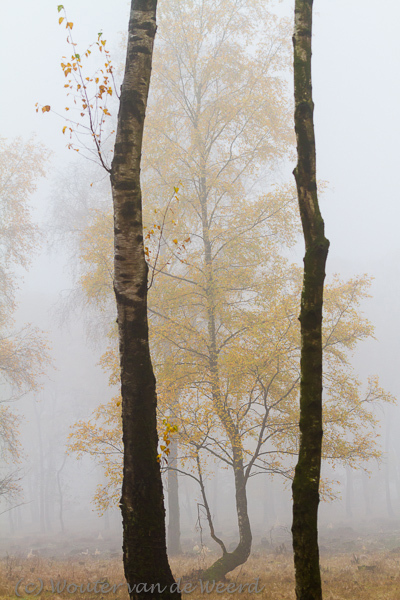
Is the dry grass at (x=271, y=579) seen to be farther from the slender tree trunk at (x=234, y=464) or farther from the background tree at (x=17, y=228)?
the background tree at (x=17, y=228)

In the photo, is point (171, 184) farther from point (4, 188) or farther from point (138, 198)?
point (138, 198)

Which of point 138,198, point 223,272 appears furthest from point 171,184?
point 138,198

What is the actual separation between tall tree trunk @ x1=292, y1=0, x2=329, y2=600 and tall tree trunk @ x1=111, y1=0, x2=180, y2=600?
3.68 feet

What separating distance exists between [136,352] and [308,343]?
4.68 feet

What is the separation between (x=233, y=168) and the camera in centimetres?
1068

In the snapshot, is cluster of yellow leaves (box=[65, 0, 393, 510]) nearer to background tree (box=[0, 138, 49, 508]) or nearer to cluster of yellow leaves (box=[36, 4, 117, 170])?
background tree (box=[0, 138, 49, 508])

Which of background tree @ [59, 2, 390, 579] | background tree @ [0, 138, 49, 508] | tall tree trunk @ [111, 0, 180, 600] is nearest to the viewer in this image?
tall tree trunk @ [111, 0, 180, 600]

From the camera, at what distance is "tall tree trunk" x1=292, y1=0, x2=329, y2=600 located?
322cm

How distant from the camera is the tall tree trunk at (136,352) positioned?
11.7ft

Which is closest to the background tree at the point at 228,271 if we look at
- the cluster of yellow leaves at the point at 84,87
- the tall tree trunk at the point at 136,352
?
the cluster of yellow leaves at the point at 84,87

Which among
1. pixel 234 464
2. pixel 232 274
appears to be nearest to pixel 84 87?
pixel 232 274

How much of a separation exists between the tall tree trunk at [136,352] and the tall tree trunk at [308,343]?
3.68 ft

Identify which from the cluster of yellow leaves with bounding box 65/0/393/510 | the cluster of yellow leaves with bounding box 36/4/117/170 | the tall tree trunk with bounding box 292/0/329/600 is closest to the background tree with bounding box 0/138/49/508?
the cluster of yellow leaves with bounding box 65/0/393/510

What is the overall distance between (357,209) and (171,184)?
18407 cm
